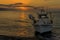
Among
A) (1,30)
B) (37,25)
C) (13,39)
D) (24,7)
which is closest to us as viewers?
(13,39)

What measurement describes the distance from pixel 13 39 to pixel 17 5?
52.2 m

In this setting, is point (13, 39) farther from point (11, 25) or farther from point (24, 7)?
point (24, 7)

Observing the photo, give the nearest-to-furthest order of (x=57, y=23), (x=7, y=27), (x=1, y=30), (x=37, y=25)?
(x=37, y=25), (x=1, y=30), (x=7, y=27), (x=57, y=23)

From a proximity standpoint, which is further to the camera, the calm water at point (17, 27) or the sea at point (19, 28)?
the calm water at point (17, 27)

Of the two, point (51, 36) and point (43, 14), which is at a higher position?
point (43, 14)

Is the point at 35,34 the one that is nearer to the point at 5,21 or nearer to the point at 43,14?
the point at 43,14

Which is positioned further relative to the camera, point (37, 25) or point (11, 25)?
point (11, 25)

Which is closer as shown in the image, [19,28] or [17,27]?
[19,28]

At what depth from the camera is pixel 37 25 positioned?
45.1m

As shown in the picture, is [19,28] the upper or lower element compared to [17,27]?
lower

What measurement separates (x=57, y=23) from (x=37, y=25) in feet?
43.1

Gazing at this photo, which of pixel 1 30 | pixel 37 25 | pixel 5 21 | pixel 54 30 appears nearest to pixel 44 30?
pixel 37 25

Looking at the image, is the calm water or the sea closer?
the sea

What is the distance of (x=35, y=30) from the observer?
1815 inches
